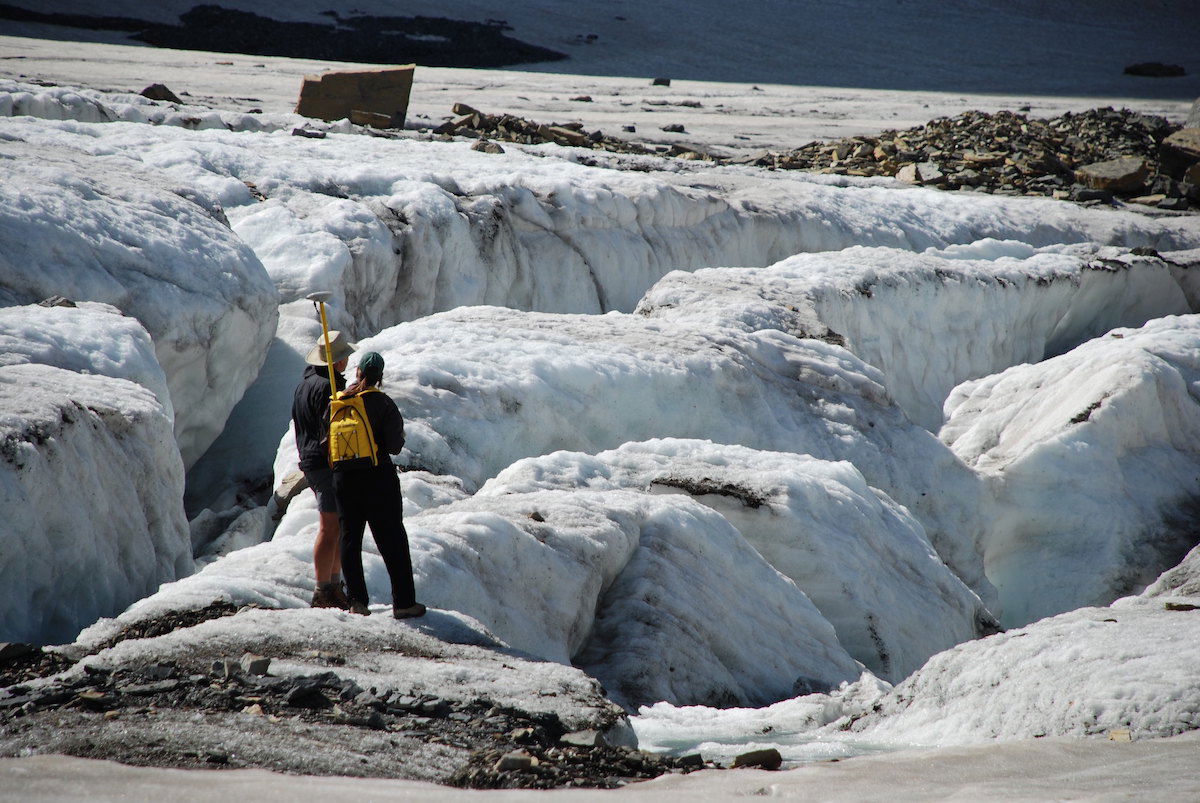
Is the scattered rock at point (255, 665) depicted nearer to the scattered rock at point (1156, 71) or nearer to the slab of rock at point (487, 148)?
the slab of rock at point (487, 148)

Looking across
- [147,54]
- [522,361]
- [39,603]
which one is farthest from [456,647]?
[147,54]

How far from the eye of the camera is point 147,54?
108 ft

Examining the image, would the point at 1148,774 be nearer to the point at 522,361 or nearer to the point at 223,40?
the point at 522,361

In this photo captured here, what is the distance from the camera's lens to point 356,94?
19047 mm

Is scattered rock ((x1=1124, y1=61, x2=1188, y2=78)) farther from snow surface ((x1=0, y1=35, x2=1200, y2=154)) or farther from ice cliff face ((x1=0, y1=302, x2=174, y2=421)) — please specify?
ice cliff face ((x1=0, y1=302, x2=174, y2=421))

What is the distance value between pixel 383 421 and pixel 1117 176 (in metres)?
18.8

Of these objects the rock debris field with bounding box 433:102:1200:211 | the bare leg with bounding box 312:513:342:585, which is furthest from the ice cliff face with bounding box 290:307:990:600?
the rock debris field with bounding box 433:102:1200:211

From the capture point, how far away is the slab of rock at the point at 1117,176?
19938 mm

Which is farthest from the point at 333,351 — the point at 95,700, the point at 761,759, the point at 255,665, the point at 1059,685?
the point at 1059,685

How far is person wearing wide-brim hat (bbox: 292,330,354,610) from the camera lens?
14.8 ft

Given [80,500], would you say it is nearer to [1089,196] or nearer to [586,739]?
[586,739]

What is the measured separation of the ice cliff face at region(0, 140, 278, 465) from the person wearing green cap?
116 inches

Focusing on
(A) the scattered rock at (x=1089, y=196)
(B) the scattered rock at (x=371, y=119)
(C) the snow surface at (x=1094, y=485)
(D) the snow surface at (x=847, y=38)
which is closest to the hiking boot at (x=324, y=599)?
(C) the snow surface at (x=1094, y=485)

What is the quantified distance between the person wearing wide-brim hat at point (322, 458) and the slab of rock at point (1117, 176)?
18343mm
